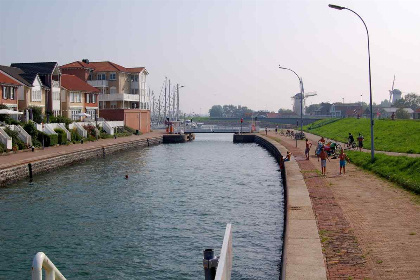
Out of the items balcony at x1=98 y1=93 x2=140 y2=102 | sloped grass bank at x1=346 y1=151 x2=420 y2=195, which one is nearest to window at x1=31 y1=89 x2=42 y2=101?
balcony at x1=98 y1=93 x2=140 y2=102

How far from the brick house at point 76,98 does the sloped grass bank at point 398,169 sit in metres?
51.0

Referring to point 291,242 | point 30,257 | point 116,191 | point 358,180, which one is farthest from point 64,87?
point 291,242

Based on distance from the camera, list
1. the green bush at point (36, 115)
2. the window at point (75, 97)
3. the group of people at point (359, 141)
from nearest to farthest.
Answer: the group of people at point (359, 141), the green bush at point (36, 115), the window at point (75, 97)

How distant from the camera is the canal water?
16641mm

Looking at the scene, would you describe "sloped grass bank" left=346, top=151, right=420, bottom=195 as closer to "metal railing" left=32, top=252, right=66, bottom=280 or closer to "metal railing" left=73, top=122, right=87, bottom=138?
"metal railing" left=32, top=252, right=66, bottom=280

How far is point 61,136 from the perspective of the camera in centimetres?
5725

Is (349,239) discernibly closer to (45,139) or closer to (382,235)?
(382,235)

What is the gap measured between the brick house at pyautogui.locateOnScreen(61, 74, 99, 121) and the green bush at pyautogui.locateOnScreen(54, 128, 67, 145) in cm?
1713

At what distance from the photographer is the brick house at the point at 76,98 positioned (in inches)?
3113

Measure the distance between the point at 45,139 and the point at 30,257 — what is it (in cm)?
3736

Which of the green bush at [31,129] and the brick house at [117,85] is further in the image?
the brick house at [117,85]

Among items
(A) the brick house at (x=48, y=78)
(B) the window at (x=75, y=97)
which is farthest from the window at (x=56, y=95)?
(B) the window at (x=75, y=97)

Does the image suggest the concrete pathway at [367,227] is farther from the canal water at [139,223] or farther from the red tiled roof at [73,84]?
the red tiled roof at [73,84]

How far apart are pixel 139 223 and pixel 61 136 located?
37.2m
